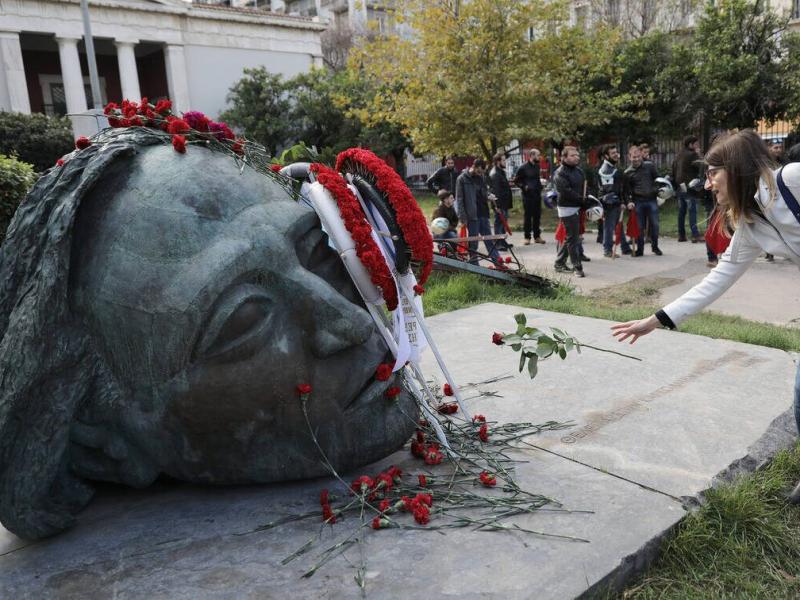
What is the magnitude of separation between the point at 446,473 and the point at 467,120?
1237 centimetres

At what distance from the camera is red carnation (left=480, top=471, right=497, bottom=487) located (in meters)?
2.87

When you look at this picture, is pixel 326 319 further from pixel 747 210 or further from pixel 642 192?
pixel 642 192

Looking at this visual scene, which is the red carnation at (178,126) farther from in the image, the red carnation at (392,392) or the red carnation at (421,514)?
the red carnation at (421,514)

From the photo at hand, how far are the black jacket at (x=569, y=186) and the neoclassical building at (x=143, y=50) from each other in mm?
25799

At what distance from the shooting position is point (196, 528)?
8.64 feet

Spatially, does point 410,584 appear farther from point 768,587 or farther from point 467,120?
point 467,120

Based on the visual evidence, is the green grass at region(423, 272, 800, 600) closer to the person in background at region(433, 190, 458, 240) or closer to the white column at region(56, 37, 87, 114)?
the person in background at region(433, 190, 458, 240)

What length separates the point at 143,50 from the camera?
33875 millimetres

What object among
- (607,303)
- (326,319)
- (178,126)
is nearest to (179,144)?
(178,126)

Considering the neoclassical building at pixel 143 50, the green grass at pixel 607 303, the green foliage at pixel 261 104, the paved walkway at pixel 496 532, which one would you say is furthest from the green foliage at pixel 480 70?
the neoclassical building at pixel 143 50

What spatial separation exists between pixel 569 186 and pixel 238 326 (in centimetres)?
743

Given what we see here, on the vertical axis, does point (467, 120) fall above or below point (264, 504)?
above

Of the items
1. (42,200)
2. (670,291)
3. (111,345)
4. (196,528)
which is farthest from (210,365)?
(670,291)

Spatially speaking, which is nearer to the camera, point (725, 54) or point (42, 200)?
point (42, 200)
